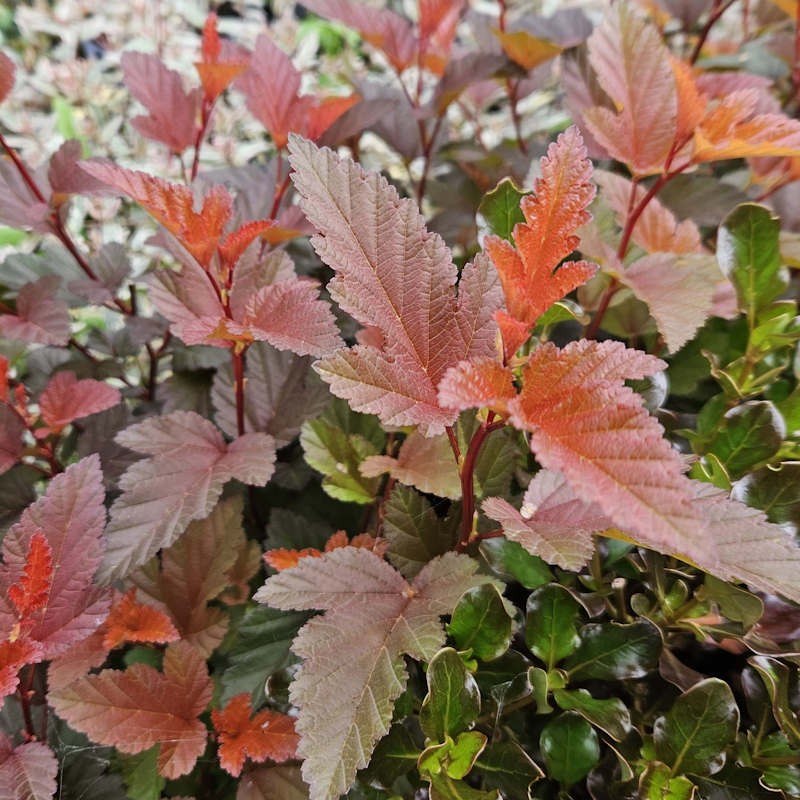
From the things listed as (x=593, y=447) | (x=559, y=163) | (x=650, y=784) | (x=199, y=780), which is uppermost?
(x=559, y=163)

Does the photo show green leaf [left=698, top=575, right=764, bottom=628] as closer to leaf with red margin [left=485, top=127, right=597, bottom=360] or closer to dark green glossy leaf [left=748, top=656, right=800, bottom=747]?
dark green glossy leaf [left=748, top=656, right=800, bottom=747]

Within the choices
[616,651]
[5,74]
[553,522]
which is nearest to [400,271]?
[553,522]

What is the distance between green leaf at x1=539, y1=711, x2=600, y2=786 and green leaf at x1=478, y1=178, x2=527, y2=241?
43 centimetres

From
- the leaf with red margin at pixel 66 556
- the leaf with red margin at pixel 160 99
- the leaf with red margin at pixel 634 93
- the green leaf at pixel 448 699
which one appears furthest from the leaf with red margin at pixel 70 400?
the leaf with red margin at pixel 634 93

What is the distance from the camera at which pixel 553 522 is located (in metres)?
0.53

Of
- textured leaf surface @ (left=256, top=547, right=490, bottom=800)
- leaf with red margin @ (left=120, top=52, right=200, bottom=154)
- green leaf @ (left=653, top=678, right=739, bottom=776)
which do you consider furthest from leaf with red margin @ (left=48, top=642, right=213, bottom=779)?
leaf with red margin @ (left=120, top=52, right=200, bottom=154)

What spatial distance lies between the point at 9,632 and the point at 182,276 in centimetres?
35

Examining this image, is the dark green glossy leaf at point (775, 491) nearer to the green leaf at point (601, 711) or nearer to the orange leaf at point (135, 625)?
the green leaf at point (601, 711)

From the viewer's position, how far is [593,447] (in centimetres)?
42

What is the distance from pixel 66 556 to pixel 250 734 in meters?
0.23

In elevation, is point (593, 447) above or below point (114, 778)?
above

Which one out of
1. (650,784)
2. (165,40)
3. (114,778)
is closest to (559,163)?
(650,784)

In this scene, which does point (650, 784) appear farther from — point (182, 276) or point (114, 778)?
point (182, 276)

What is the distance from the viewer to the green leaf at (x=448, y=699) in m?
0.50
